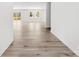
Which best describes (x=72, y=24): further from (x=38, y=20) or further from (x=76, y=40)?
(x=38, y=20)

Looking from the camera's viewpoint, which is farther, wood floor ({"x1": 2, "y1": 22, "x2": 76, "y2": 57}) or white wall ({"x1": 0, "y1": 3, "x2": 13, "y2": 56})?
wood floor ({"x1": 2, "y1": 22, "x2": 76, "y2": 57})

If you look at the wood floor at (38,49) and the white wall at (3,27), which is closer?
the white wall at (3,27)

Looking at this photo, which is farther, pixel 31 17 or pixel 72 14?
pixel 31 17

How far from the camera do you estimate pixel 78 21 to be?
79.7 inches

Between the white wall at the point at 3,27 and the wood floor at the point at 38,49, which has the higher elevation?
the white wall at the point at 3,27

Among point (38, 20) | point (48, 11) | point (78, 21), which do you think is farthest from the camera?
point (38, 20)

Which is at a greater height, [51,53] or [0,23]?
[0,23]

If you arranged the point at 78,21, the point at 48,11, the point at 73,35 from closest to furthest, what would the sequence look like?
1. the point at 78,21
2. the point at 73,35
3. the point at 48,11

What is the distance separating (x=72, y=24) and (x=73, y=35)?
16 cm

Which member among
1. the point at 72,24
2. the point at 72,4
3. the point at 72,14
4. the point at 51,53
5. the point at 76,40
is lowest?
the point at 51,53

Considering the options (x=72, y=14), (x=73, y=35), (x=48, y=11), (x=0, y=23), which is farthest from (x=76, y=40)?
(x=48, y=11)

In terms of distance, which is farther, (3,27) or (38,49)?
(38,49)

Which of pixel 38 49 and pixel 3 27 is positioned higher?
pixel 3 27

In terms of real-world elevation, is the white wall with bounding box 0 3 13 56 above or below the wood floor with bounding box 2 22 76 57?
above
